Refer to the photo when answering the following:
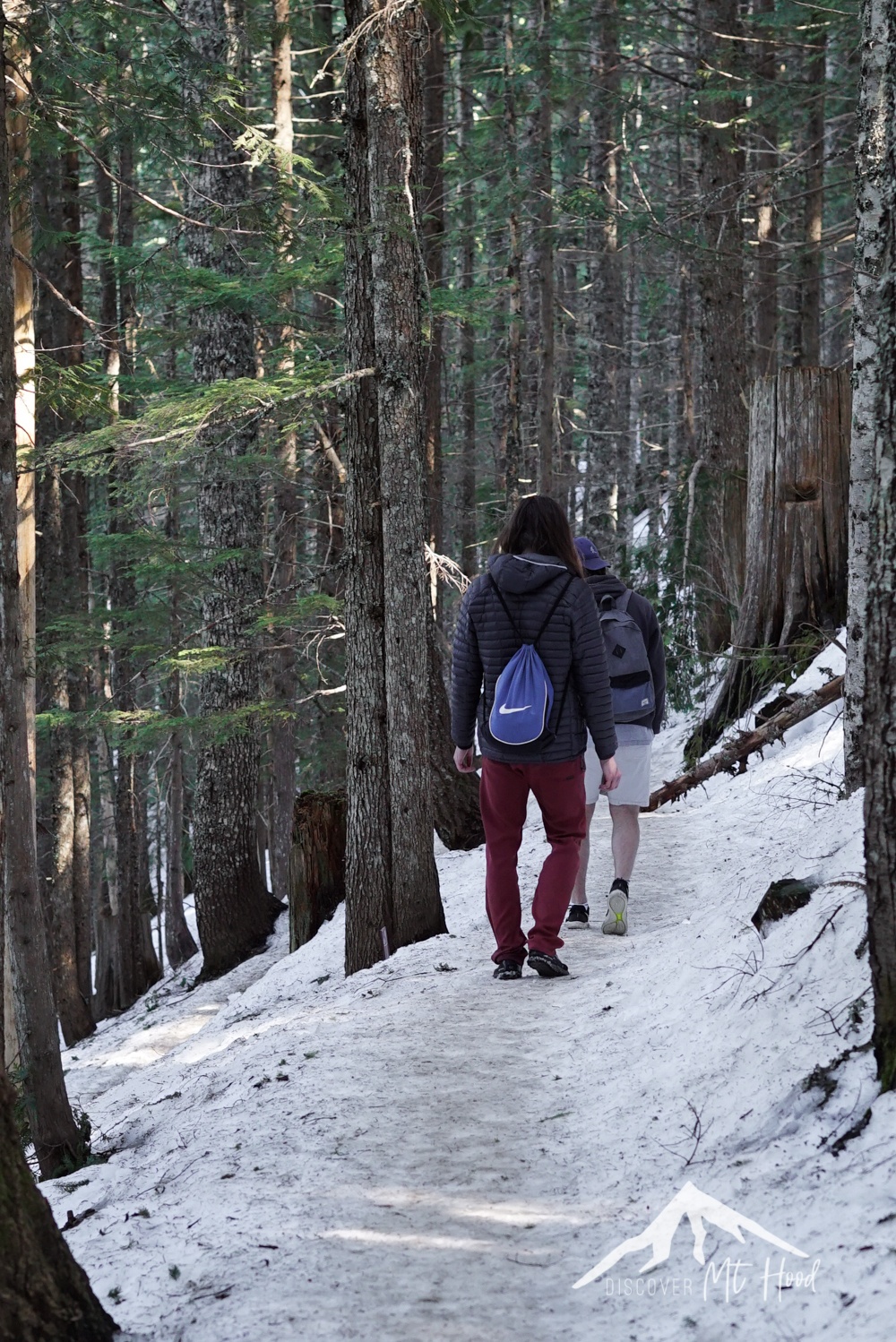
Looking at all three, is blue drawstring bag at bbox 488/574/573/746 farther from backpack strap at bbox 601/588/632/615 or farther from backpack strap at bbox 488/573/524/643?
backpack strap at bbox 601/588/632/615

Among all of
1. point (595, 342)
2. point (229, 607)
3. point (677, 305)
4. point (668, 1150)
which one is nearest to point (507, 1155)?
point (668, 1150)

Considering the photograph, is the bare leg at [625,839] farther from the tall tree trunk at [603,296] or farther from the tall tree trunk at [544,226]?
the tall tree trunk at [603,296]

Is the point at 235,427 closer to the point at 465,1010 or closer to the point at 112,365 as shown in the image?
the point at 465,1010

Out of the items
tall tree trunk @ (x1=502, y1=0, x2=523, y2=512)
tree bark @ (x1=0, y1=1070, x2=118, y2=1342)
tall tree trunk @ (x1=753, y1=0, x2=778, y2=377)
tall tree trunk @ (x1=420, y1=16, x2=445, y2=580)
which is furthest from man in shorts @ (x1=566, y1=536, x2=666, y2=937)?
tall tree trunk @ (x1=502, y1=0, x2=523, y2=512)

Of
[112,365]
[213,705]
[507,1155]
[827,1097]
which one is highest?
[112,365]

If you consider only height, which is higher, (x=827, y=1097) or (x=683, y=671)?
(x=683, y=671)

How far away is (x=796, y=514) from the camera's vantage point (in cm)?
1047

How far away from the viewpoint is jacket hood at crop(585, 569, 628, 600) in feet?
23.5

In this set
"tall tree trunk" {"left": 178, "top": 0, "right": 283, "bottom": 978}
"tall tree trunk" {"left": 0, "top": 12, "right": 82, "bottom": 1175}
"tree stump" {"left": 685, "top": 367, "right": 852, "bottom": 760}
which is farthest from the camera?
"tall tree trunk" {"left": 178, "top": 0, "right": 283, "bottom": 978}

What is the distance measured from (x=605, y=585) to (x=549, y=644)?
132 cm

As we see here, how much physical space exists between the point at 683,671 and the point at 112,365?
10.2m

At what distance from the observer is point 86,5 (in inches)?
348

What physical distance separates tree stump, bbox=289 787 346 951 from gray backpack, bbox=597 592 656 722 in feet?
15.1

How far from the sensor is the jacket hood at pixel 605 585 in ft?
23.5
